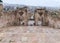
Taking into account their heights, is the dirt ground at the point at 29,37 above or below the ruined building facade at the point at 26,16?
below

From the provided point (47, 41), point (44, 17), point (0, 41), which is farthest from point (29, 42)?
point (44, 17)

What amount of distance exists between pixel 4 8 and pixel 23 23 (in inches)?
39.9

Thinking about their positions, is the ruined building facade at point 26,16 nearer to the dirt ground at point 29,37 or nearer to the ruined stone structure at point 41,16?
the ruined stone structure at point 41,16

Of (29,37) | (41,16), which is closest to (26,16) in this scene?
(41,16)

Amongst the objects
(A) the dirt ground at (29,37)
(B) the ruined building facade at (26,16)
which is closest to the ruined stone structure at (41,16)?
(B) the ruined building facade at (26,16)

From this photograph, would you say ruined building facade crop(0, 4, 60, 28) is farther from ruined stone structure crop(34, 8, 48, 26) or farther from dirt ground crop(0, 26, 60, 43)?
dirt ground crop(0, 26, 60, 43)

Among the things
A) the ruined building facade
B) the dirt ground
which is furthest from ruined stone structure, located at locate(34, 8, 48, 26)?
the dirt ground

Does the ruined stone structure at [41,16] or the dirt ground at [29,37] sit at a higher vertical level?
the ruined stone structure at [41,16]

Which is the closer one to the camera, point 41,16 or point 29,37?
Answer: point 29,37

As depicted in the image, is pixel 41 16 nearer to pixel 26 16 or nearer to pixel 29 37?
pixel 26 16

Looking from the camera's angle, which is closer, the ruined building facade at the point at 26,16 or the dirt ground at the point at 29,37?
the dirt ground at the point at 29,37

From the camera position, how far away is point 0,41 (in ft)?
9.45

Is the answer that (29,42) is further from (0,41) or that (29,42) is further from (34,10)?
(34,10)

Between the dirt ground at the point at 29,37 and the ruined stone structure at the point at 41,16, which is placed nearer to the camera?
the dirt ground at the point at 29,37
